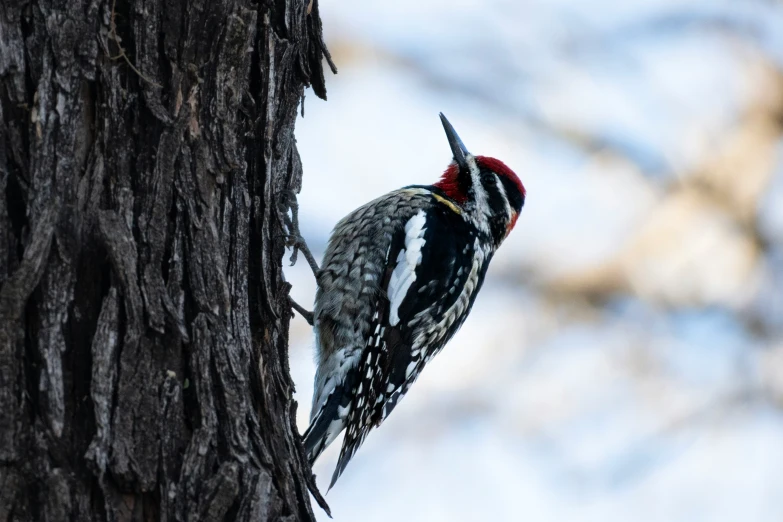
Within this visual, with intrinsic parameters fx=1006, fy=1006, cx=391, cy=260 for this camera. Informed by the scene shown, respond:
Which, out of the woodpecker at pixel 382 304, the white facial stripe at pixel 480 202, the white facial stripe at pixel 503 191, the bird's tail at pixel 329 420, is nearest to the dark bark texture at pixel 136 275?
the bird's tail at pixel 329 420

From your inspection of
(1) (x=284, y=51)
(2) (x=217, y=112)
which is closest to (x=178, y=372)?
(2) (x=217, y=112)

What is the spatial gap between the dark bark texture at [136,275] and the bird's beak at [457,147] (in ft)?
8.55

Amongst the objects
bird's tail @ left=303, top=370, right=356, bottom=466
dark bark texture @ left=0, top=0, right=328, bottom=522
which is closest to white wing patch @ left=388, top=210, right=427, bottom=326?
bird's tail @ left=303, top=370, right=356, bottom=466

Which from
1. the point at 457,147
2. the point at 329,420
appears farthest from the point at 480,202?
the point at 329,420

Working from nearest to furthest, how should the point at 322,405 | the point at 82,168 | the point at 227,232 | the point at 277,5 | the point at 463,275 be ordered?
1. the point at 82,168
2. the point at 227,232
3. the point at 277,5
4. the point at 322,405
5. the point at 463,275

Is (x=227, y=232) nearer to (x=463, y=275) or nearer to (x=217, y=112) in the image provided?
(x=217, y=112)

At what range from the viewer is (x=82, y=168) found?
2146mm

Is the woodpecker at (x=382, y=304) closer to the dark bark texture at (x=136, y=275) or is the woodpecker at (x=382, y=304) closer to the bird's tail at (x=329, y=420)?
the bird's tail at (x=329, y=420)

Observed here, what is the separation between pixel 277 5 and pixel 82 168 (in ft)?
2.59

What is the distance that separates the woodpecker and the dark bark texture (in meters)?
1.66

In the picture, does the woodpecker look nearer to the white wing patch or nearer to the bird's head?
the white wing patch

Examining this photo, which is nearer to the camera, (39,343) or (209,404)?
(39,343)

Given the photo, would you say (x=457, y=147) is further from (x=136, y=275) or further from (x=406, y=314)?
(x=136, y=275)

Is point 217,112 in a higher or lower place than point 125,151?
higher
